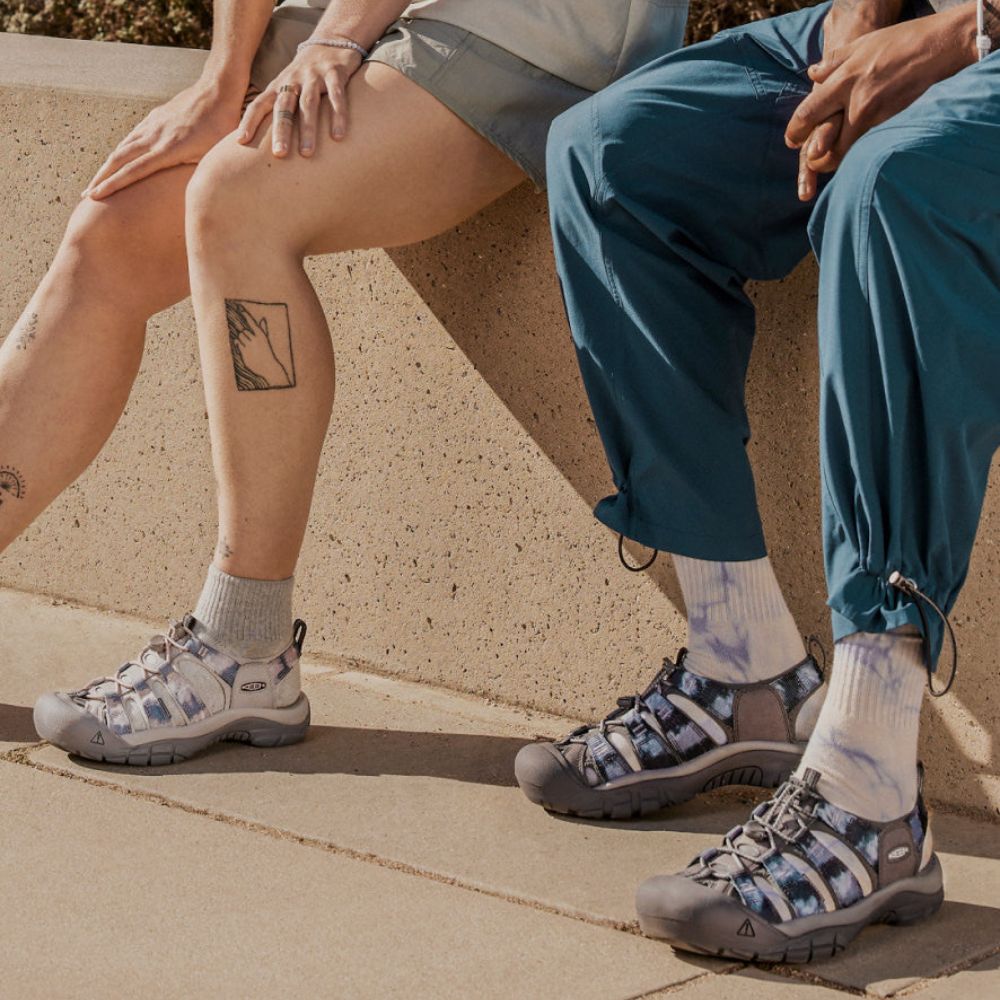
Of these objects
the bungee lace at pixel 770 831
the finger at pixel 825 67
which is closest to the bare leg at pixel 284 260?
the finger at pixel 825 67

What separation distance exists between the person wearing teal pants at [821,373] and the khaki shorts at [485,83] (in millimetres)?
211

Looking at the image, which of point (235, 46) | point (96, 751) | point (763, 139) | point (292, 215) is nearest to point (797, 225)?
point (763, 139)

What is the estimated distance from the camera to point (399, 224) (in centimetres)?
261

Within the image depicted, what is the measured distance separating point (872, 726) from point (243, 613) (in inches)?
41.3

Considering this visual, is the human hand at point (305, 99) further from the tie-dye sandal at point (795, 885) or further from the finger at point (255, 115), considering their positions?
the tie-dye sandal at point (795, 885)

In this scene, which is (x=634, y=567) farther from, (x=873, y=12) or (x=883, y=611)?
(x=873, y=12)

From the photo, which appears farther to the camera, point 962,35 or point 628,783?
point 628,783

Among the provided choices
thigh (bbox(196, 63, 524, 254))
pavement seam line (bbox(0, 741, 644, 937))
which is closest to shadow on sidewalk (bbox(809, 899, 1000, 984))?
pavement seam line (bbox(0, 741, 644, 937))

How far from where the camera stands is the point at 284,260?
8.17ft

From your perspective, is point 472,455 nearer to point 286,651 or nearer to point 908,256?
point 286,651

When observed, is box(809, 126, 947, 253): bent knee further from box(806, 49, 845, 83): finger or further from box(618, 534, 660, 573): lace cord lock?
box(618, 534, 660, 573): lace cord lock

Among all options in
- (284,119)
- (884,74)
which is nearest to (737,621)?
(884,74)

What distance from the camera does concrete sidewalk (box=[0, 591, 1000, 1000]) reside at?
188cm

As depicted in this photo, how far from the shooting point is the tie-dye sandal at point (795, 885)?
191 cm
